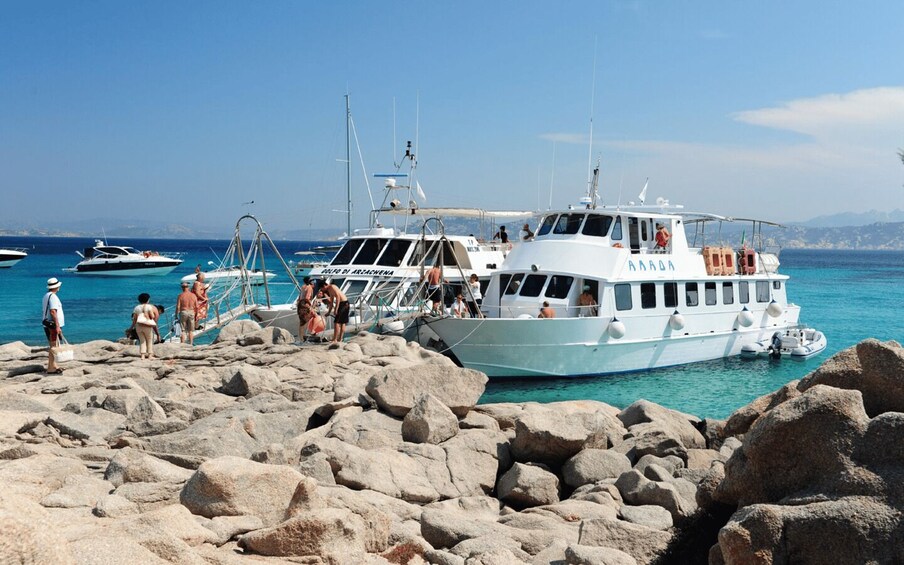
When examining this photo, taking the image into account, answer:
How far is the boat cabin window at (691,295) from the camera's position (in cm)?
2203

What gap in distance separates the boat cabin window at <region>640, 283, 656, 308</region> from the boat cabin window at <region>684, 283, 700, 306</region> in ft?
4.72

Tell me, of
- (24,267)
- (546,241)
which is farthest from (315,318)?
(24,267)

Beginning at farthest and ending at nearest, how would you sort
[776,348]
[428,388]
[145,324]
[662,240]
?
1. [776,348]
2. [662,240]
3. [145,324]
4. [428,388]

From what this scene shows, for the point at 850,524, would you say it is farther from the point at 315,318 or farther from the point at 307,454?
the point at 315,318

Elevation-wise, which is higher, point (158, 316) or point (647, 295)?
point (647, 295)

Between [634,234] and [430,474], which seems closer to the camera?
[430,474]

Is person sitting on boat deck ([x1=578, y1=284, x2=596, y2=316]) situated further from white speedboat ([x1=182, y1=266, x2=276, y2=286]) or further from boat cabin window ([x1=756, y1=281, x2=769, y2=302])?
boat cabin window ([x1=756, y1=281, x2=769, y2=302])

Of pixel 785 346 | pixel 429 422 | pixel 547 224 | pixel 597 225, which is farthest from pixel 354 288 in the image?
pixel 785 346

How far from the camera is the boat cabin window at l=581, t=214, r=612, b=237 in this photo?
21.1 metres

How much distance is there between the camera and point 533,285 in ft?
67.0

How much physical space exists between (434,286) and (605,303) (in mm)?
4395

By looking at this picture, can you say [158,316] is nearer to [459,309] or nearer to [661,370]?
[459,309]

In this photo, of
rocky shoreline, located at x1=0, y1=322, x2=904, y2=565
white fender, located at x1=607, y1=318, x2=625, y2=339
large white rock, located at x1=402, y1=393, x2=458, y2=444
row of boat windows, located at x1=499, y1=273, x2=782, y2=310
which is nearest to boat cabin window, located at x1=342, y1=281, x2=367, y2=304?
row of boat windows, located at x1=499, y1=273, x2=782, y2=310

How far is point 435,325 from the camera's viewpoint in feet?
62.6
